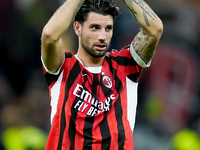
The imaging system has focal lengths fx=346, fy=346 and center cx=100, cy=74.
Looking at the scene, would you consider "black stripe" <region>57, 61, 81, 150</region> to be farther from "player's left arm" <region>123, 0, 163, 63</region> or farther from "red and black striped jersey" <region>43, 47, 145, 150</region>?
"player's left arm" <region>123, 0, 163, 63</region>

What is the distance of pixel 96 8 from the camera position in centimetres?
258

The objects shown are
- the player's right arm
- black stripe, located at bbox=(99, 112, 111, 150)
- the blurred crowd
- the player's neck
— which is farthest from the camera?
the blurred crowd

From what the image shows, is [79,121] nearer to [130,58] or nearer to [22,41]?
[130,58]

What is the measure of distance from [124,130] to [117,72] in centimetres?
45

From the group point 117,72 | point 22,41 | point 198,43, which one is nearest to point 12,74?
point 22,41

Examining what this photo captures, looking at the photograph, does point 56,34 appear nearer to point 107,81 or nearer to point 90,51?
point 90,51

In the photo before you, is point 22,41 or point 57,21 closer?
point 57,21

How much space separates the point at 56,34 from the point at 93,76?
1.48 ft

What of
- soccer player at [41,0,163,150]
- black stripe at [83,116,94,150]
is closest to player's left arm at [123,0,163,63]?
soccer player at [41,0,163,150]

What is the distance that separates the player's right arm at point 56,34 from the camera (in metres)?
2.32

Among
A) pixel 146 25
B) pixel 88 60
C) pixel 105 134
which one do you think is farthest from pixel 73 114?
pixel 146 25

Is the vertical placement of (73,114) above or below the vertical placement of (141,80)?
above

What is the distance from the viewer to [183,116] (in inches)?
181

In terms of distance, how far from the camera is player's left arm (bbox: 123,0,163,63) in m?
2.47
